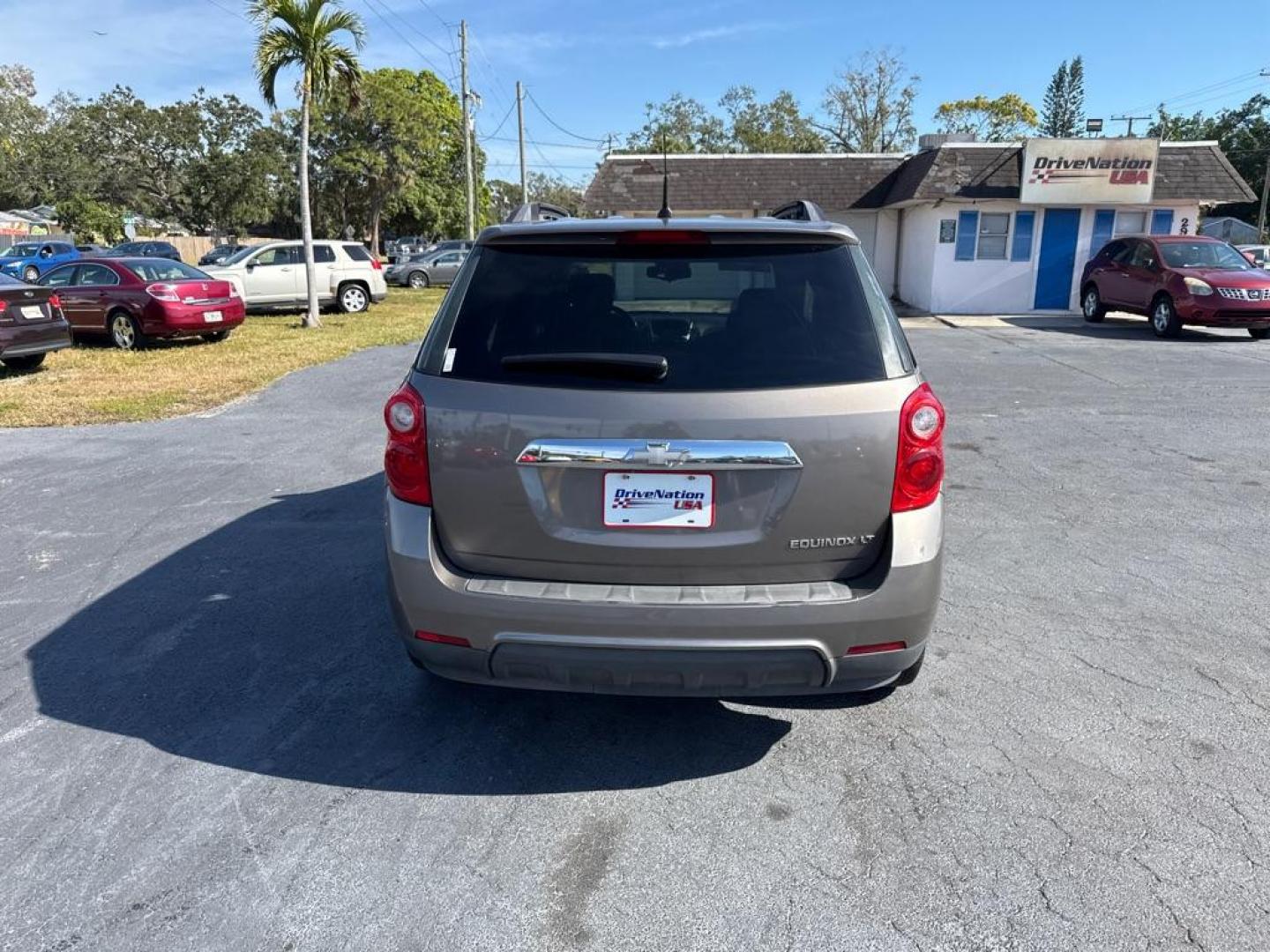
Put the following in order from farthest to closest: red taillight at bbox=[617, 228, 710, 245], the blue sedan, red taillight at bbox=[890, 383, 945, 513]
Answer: the blue sedan → red taillight at bbox=[617, 228, 710, 245] → red taillight at bbox=[890, 383, 945, 513]

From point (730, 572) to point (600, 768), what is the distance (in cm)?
91

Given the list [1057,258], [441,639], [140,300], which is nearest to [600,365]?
[441,639]

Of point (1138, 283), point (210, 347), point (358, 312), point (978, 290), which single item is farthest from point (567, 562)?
point (978, 290)

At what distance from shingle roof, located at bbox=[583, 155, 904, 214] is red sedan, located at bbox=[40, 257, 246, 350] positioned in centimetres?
1263

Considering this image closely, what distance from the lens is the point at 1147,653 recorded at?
3.80m

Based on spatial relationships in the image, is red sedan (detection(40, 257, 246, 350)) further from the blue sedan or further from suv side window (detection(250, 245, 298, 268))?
the blue sedan

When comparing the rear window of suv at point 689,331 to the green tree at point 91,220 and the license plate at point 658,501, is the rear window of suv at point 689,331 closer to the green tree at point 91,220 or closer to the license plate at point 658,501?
the license plate at point 658,501

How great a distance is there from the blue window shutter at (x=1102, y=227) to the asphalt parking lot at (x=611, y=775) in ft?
61.8

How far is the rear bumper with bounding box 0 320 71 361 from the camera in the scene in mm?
10859

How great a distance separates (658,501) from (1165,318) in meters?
16.6

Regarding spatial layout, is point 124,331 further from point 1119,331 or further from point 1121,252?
point 1121,252

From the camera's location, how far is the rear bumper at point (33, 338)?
35.6ft

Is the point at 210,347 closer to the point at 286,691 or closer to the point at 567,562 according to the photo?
the point at 286,691

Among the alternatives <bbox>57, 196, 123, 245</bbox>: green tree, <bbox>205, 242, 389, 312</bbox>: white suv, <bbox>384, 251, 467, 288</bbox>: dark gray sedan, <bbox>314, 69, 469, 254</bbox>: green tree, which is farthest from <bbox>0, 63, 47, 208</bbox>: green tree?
<bbox>205, 242, 389, 312</bbox>: white suv
